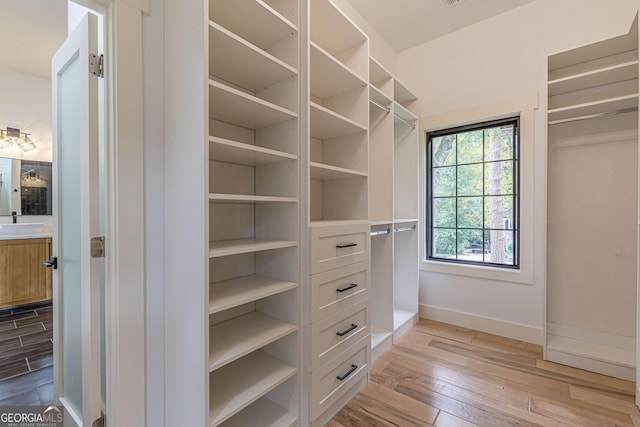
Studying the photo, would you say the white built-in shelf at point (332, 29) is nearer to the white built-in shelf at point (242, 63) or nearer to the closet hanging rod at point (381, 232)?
the white built-in shelf at point (242, 63)

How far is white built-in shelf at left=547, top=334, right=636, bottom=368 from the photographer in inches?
76.0

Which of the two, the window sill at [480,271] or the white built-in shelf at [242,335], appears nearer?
the white built-in shelf at [242,335]

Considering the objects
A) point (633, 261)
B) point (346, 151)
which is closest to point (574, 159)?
point (633, 261)

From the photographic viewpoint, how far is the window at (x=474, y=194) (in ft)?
8.61

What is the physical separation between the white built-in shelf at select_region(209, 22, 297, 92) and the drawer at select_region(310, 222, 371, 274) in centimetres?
84

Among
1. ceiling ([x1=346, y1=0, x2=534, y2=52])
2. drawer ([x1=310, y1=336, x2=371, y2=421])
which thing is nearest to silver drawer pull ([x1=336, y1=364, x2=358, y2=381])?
drawer ([x1=310, y1=336, x2=371, y2=421])

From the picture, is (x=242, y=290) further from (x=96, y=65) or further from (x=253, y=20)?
(x=253, y=20)

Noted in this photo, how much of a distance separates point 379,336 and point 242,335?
140 cm

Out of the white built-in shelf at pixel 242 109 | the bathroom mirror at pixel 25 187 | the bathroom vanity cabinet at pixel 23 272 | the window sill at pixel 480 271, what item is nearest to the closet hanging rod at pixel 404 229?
the window sill at pixel 480 271

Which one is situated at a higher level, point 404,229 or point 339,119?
point 339,119

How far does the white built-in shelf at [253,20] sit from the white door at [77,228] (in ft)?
Result: 1.79

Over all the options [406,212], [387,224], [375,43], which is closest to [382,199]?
[387,224]

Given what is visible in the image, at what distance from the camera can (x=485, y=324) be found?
2668 mm

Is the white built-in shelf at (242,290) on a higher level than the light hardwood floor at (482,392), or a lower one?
higher
